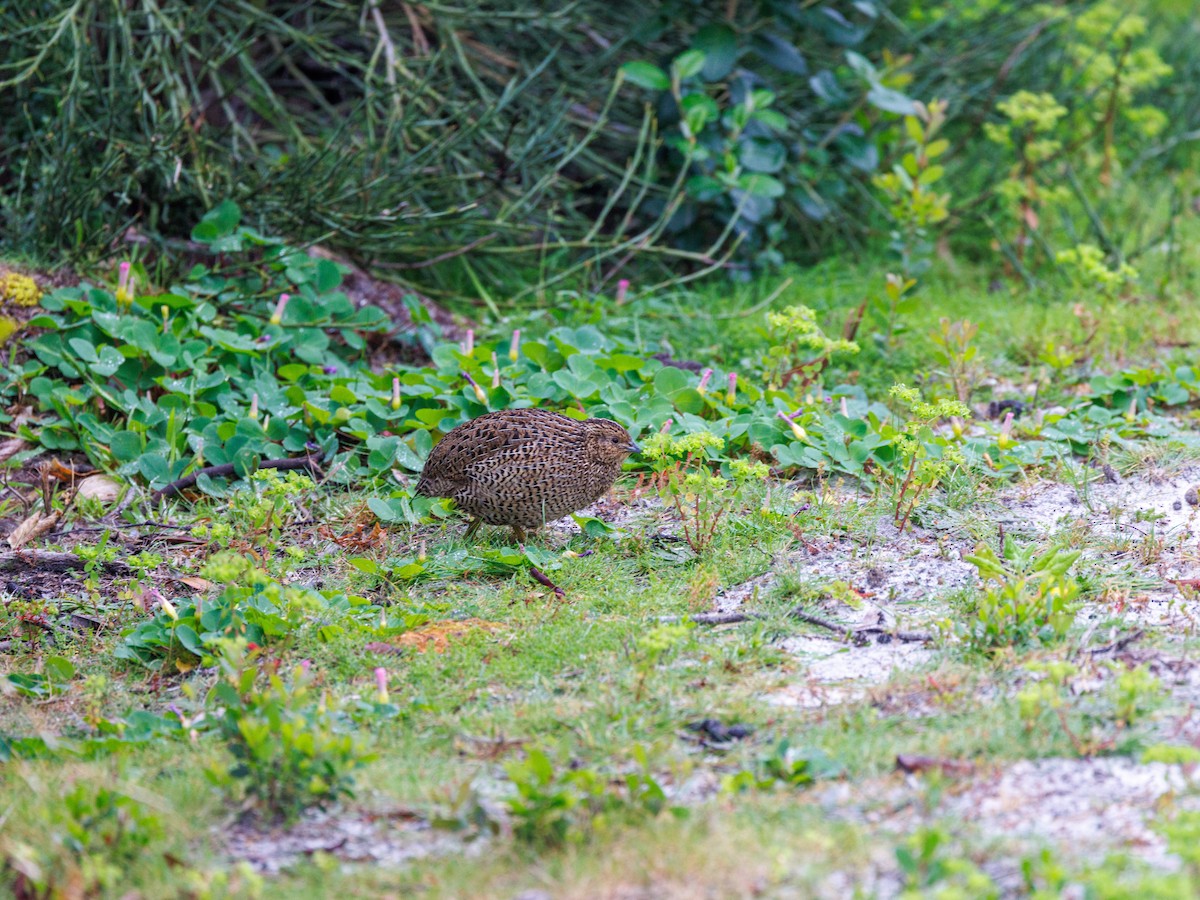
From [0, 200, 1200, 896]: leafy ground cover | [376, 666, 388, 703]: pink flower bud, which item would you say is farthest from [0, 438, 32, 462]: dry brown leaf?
[376, 666, 388, 703]: pink flower bud

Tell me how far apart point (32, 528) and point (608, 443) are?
2.37m

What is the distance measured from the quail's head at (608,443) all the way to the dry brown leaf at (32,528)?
7.38ft

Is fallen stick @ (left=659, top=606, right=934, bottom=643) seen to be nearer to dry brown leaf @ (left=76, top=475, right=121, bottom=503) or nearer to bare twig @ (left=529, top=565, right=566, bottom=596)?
bare twig @ (left=529, top=565, right=566, bottom=596)

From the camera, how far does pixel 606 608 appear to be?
473 cm

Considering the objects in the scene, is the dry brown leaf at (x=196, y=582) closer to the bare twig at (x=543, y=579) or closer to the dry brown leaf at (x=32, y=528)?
the dry brown leaf at (x=32, y=528)

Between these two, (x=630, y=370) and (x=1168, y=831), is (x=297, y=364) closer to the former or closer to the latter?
(x=630, y=370)

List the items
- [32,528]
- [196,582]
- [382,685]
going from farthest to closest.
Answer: [32,528] → [196,582] → [382,685]

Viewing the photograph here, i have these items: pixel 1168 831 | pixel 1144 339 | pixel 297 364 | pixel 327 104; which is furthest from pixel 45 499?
pixel 1144 339

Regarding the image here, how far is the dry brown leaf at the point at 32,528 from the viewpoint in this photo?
541 centimetres

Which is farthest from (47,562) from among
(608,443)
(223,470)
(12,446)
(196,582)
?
(608,443)

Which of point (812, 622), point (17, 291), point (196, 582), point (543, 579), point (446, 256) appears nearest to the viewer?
point (812, 622)

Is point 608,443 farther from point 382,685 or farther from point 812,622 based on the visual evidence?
point 382,685

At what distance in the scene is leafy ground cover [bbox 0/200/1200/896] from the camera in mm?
3277

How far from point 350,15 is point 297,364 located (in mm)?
2715
